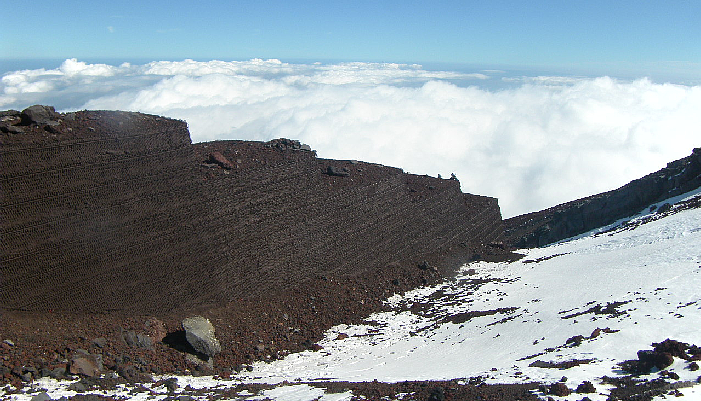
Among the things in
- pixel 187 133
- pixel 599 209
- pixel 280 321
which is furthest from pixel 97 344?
pixel 599 209

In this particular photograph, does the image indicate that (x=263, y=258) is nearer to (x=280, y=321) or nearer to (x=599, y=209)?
(x=280, y=321)

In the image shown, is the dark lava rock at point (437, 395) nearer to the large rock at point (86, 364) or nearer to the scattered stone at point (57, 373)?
the large rock at point (86, 364)

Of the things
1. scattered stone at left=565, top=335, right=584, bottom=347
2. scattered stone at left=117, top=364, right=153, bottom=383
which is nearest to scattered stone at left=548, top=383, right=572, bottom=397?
scattered stone at left=565, top=335, right=584, bottom=347

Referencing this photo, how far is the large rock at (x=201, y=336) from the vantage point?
12930mm

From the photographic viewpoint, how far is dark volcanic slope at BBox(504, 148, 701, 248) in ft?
94.5

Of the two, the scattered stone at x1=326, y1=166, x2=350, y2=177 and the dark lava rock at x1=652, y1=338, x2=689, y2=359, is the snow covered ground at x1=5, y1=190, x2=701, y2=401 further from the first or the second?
the scattered stone at x1=326, y1=166, x2=350, y2=177

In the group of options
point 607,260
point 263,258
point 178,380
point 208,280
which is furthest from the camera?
point 607,260

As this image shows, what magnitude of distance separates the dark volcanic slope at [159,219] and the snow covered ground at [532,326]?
3284 mm

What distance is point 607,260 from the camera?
1834 cm

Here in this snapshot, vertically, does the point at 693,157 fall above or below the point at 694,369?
above

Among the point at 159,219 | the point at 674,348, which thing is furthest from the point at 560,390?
the point at 159,219

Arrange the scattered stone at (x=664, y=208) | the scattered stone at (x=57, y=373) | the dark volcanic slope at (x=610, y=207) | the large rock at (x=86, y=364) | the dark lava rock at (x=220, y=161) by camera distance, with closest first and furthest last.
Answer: the scattered stone at (x=57, y=373), the large rock at (x=86, y=364), the dark lava rock at (x=220, y=161), the scattered stone at (x=664, y=208), the dark volcanic slope at (x=610, y=207)

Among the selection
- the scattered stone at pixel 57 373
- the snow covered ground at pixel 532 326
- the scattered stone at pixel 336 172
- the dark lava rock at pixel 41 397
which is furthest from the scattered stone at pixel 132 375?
the scattered stone at pixel 336 172

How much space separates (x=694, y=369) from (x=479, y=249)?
16240 mm
